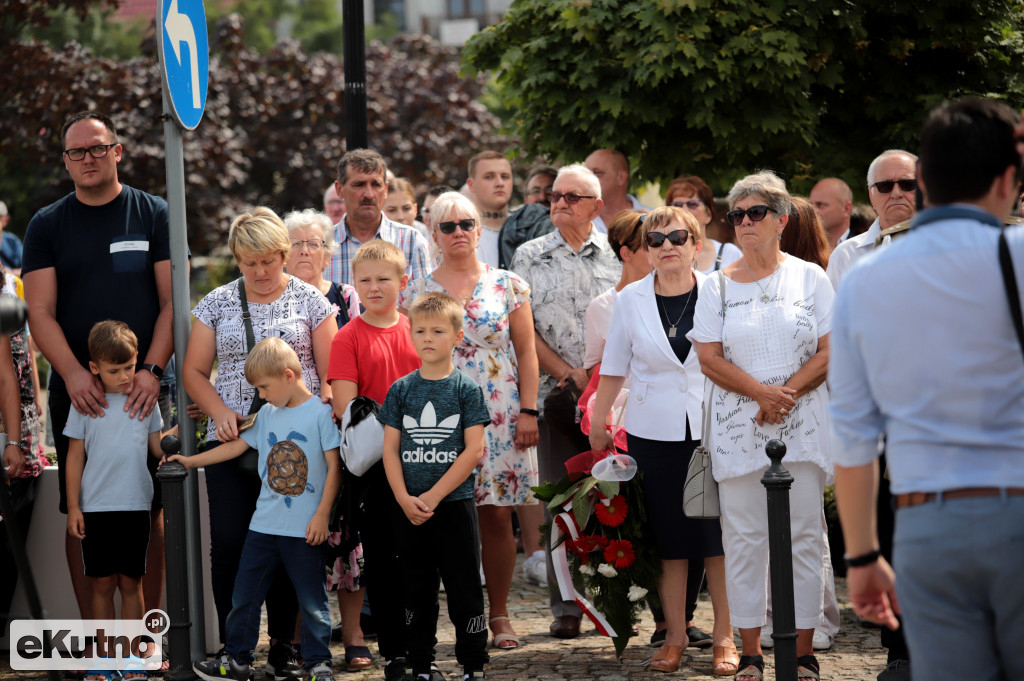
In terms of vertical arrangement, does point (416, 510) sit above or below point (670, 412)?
below

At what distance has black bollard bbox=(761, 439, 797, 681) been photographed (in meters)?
4.84

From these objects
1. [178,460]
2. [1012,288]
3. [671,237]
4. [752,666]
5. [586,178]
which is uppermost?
[586,178]

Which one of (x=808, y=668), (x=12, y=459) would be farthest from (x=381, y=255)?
(x=808, y=668)

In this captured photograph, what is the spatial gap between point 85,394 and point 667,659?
3150 mm

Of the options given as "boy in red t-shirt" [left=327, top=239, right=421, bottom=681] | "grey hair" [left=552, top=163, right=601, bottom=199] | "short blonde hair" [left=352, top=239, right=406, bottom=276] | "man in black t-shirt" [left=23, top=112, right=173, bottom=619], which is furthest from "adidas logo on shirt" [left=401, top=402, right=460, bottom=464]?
"grey hair" [left=552, top=163, right=601, bottom=199]

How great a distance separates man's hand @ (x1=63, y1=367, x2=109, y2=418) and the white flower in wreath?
2769mm

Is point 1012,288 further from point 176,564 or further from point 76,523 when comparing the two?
point 76,523

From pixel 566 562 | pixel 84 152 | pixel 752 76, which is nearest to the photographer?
pixel 84 152

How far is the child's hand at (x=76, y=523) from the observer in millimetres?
5707

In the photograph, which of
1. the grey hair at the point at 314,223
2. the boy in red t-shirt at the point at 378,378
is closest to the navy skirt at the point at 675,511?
the boy in red t-shirt at the point at 378,378

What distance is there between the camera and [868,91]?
353 inches

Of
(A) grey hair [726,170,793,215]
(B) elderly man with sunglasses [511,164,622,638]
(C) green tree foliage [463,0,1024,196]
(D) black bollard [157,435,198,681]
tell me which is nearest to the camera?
(D) black bollard [157,435,198,681]

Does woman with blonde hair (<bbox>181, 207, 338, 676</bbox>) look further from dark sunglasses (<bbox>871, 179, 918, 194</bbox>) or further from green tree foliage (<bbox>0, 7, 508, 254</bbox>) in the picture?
green tree foliage (<bbox>0, 7, 508, 254</bbox>)

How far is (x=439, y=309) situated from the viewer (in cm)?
544
